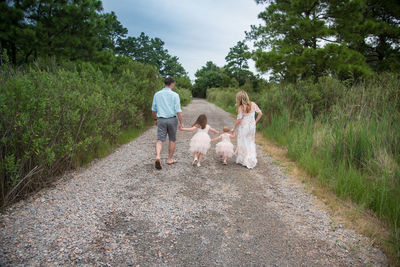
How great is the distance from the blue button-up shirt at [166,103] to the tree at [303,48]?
9.02m

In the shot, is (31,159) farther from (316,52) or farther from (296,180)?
(316,52)

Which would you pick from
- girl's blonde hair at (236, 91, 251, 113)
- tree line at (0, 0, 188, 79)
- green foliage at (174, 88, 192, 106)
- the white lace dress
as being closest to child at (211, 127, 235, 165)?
the white lace dress

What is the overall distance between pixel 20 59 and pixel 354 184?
18311 millimetres

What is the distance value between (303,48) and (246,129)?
34.4 ft

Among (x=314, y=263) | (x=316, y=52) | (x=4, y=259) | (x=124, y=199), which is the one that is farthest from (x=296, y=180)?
(x=316, y=52)

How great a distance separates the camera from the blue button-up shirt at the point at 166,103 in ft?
17.6

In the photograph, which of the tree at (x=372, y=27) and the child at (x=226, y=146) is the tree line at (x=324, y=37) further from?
the child at (x=226, y=146)

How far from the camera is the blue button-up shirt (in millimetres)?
5371

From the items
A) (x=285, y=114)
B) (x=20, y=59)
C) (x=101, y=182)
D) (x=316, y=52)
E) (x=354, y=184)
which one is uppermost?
(x=316, y=52)

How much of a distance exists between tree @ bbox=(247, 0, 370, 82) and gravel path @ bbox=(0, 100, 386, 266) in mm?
10266

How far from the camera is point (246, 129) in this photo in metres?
5.85

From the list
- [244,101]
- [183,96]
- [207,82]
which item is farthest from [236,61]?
[244,101]

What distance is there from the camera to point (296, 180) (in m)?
4.85

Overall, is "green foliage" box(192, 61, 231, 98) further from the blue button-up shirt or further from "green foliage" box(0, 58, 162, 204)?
"green foliage" box(0, 58, 162, 204)
